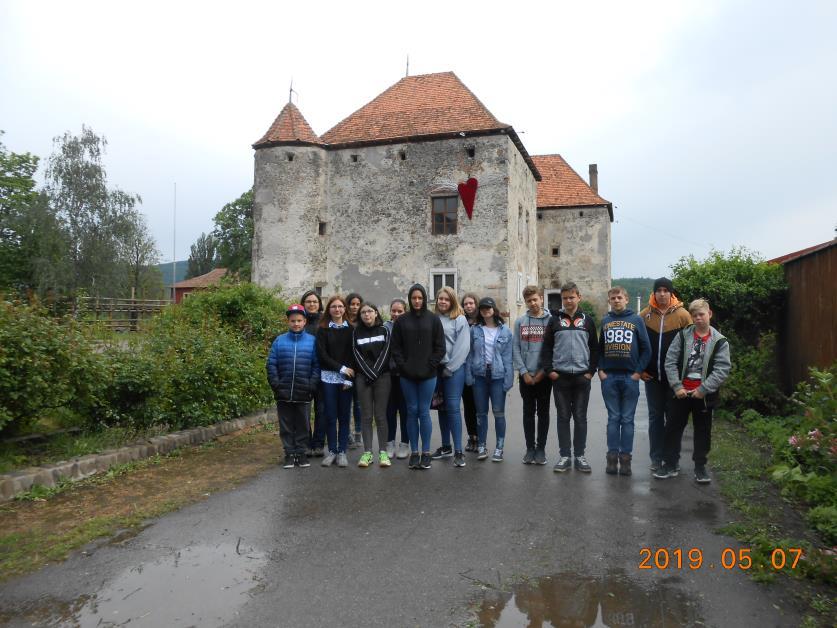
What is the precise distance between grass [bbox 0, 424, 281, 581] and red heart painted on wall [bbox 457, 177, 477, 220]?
19.7 metres

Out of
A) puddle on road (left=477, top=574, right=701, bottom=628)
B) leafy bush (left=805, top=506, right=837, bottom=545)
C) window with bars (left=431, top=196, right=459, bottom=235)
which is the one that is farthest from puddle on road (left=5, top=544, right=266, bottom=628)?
window with bars (left=431, top=196, right=459, bottom=235)

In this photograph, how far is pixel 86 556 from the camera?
13.7 ft

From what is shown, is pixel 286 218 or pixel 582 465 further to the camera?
pixel 286 218

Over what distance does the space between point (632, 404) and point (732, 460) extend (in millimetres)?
1418

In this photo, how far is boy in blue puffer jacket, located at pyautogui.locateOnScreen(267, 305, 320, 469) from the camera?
683 centimetres

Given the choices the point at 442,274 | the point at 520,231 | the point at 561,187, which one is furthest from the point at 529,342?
the point at 561,187

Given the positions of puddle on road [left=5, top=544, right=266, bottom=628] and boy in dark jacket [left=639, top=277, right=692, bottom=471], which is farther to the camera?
boy in dark jacket [left=639, top=277, right=692, bottom=471]

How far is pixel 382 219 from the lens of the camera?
89.2ft

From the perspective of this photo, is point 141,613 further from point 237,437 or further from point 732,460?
point 732,460

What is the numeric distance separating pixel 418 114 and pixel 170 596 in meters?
26.5

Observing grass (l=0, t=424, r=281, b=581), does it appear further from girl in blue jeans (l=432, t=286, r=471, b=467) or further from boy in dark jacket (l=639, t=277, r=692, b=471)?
boy in dark jacket (l=639, t=277, r=692, b=471)

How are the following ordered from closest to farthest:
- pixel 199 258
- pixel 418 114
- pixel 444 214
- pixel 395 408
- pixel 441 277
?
pixel 395 408, pixel 444 214, pixel 441 277, pixel 418 114, pixel 199 258

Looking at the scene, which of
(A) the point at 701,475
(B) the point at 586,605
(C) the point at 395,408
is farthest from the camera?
(C) the point at 395,408

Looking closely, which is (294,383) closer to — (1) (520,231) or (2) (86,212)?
(1) (520,231)
